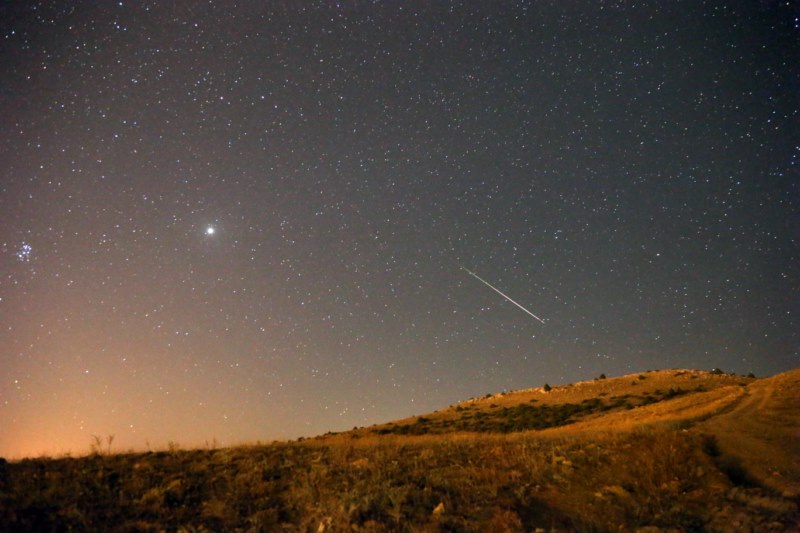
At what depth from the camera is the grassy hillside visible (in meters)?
8.36

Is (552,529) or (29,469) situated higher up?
(29,469)

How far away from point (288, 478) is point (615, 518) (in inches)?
288

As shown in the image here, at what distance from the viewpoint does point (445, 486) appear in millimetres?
10062

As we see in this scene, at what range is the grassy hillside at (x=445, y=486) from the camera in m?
8.36

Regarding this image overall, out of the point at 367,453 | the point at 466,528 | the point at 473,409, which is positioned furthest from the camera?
the point at 473,409

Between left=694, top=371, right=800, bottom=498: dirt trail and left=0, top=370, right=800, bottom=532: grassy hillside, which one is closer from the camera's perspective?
left=0, top=370, right=800, bottom=532: grassy hillside

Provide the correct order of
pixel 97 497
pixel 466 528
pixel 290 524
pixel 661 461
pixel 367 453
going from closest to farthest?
pixel 466 528 < pixel 290 524 < pixel 97 497 < pixel 661 461 < pixel 367 453

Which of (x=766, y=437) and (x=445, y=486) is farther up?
(x=445, y=486)

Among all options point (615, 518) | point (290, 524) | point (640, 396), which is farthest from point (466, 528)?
point (640, 396)

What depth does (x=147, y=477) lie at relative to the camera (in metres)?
11.1

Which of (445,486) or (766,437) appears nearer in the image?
(445,486)

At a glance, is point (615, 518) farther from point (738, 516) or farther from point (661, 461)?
point (661, 461)

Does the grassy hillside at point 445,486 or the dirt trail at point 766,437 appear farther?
the dirt trail at point 766,437

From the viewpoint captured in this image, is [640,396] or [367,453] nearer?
[367,453]
